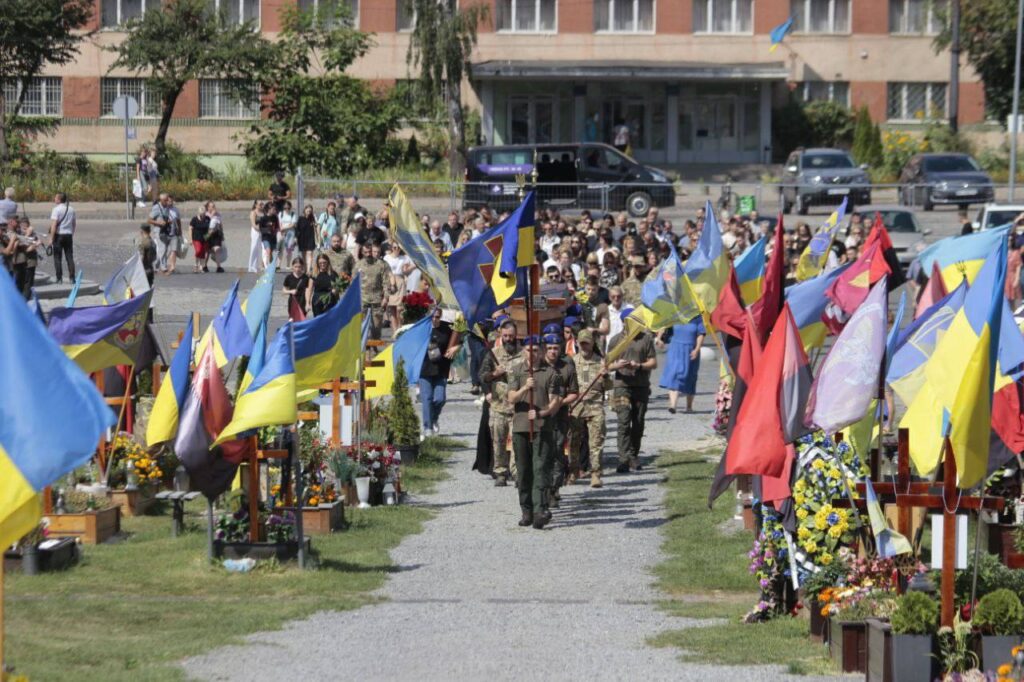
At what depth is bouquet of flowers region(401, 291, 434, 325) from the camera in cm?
2602

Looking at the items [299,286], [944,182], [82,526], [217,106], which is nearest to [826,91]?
[944,182]

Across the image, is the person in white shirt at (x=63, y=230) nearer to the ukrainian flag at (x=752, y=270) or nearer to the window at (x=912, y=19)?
the ukrainian flag at (x=752, y=270)

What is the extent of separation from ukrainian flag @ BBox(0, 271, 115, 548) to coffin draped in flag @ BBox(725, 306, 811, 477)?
15.2 ft

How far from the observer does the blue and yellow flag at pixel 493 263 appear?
17594mm

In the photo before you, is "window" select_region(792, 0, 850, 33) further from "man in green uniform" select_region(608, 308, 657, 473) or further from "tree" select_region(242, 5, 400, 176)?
"man in green uniform" select_region(608, 308, 657, 473)

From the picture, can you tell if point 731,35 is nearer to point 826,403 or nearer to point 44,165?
point 44,165

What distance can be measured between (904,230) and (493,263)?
20.5 metres

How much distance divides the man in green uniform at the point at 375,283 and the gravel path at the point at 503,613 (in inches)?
352

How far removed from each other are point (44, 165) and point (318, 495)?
35.7 m

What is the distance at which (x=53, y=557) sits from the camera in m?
13.8

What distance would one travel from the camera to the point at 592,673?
1096 cm

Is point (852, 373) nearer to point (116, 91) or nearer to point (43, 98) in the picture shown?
point (116, 91)

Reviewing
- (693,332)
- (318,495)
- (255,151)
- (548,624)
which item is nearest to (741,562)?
(548,624)

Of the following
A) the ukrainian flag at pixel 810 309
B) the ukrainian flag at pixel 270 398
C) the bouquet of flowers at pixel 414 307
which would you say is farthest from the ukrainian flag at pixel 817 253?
the ukrainian flag at pixel 270 398
